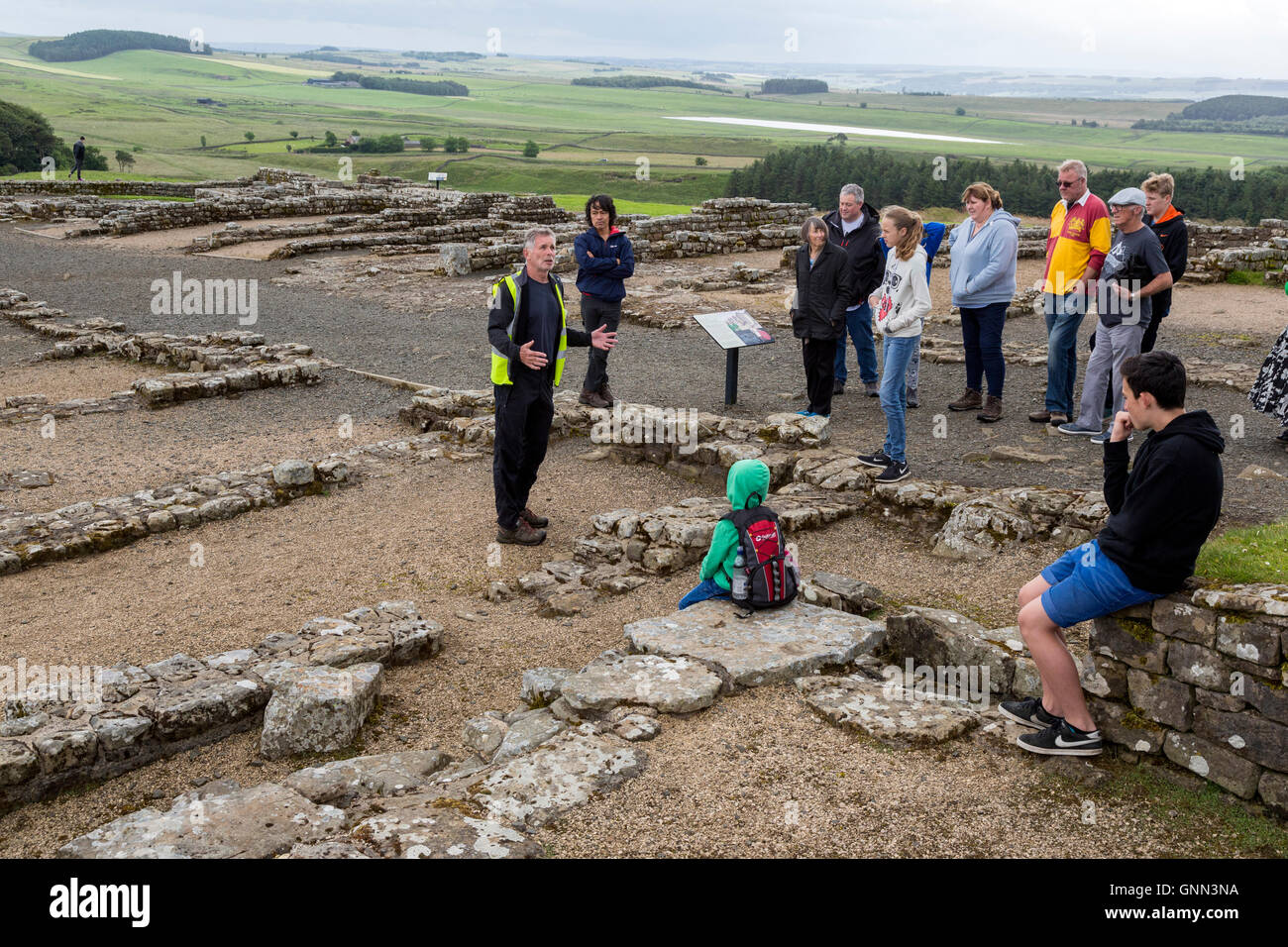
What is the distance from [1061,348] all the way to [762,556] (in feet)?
20.7

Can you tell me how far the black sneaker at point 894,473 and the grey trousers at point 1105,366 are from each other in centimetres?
237

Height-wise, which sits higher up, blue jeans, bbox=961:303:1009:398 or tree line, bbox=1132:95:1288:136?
tree line, bbox=1132:95:1288:136

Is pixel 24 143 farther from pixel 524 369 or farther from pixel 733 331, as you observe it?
pixel 524 369

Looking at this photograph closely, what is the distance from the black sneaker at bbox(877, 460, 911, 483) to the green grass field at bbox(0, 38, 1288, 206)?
4470cm

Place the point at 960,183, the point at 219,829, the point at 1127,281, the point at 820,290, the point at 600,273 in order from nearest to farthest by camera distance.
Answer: the point at 219,829, the point at 1127,281, the point at 820,290, the point at 600,273, the point at 960,183

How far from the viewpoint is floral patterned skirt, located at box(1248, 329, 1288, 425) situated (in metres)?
9.85

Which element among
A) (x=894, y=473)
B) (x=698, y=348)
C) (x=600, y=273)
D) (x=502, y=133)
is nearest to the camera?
(x=894, y=473)

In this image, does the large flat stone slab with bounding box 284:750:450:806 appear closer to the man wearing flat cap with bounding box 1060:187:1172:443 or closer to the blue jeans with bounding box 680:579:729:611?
the blue jeans with bounding box 680:579:729:611

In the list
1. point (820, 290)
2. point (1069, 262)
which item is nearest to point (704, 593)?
point (820, 290)

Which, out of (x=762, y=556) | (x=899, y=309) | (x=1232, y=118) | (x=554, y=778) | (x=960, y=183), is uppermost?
(x=1232, y=118)

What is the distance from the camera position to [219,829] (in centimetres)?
452

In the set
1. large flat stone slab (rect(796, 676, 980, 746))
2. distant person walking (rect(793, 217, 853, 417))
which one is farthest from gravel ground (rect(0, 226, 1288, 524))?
large flat stone slab (rect(796, 676, 980, 746))

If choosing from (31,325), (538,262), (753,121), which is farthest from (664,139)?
(538,262)

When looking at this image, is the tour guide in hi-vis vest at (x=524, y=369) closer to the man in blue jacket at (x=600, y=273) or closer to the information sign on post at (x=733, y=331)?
the man in blue jacket at (x=600, y=273)
